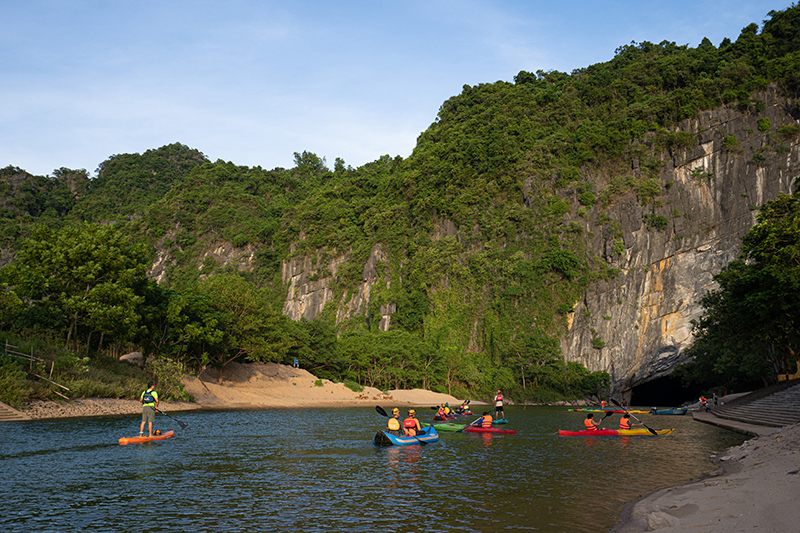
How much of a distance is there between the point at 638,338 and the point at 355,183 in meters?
71.8

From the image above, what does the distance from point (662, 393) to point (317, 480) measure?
8782cm

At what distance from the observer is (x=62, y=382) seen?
32156mm

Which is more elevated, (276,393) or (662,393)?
(662,393)

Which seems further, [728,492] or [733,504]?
[728,492]

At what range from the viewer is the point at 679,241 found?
265ft

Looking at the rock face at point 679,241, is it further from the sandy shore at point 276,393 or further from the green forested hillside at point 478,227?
the sandy shore at point 276,393

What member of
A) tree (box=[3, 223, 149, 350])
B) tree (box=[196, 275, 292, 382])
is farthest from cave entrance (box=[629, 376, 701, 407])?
tree (box=[3, 223, 149, 350])

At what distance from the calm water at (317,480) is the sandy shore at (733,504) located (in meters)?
0.84

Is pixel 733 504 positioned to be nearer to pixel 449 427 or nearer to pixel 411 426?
pixel 411 426

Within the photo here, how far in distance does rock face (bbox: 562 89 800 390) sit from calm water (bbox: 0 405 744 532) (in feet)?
180

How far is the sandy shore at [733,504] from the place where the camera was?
8.77 meters

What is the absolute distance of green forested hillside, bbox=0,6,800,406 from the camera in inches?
2928

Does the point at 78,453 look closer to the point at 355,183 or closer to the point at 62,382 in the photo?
the point at 62,382

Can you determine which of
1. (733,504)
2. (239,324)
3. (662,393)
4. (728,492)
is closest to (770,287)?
(728,492)
